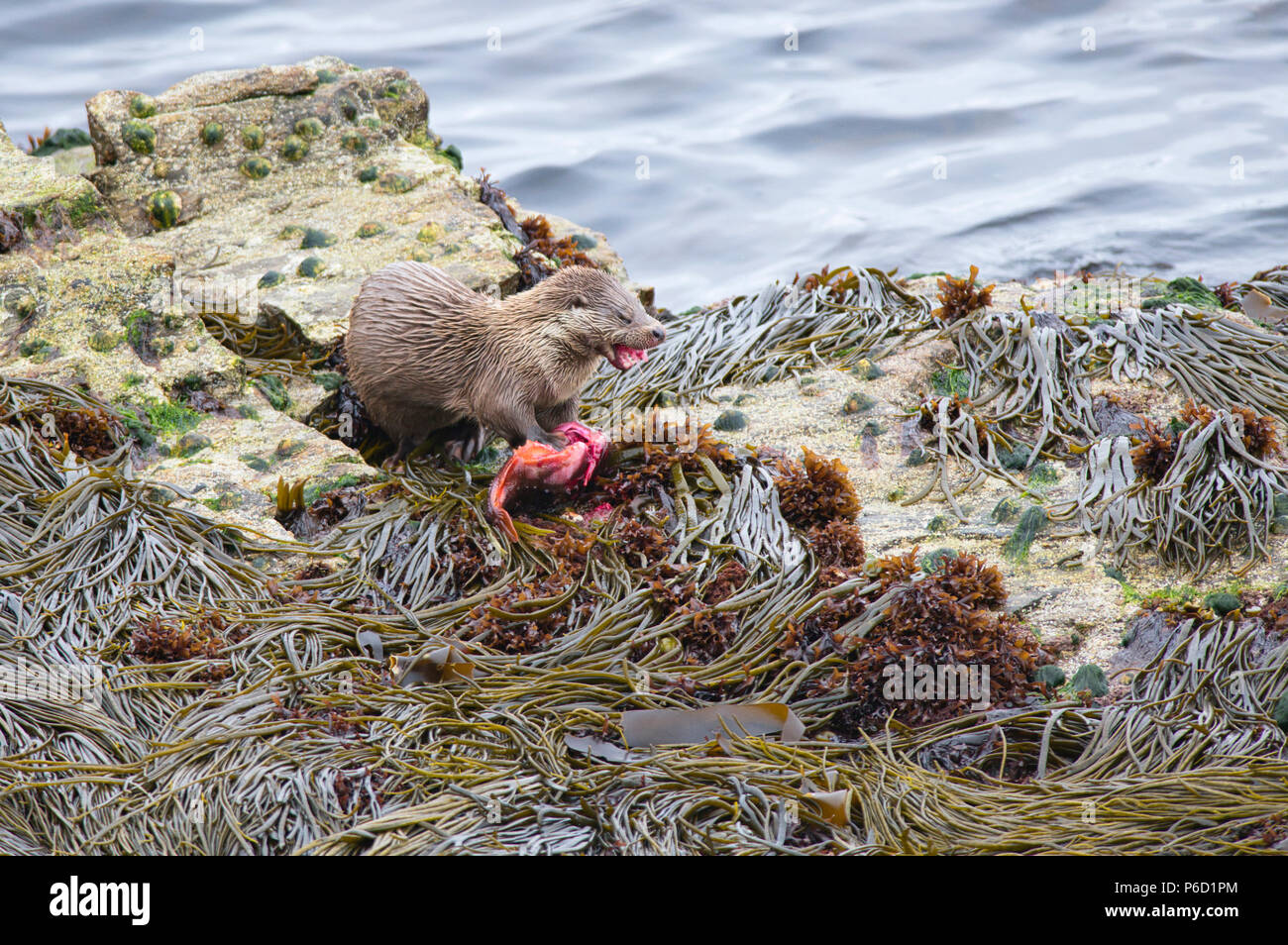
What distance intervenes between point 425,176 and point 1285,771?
671cm

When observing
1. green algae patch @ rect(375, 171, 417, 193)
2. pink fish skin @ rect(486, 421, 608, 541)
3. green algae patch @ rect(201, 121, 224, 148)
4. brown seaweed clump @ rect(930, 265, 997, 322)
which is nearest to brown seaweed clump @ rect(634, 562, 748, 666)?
pink fish skin @ rect(486, 421, 608, 541)

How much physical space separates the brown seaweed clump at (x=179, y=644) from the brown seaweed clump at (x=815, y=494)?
2.41m

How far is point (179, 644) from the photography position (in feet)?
15.4


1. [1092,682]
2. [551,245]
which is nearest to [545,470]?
[1092,682]

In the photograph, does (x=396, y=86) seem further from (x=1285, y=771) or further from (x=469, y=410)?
(x=1285, y=771)

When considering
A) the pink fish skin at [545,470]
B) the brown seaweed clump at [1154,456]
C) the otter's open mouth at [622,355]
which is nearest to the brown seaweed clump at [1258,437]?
the brown seaweed clump at [1154,456]

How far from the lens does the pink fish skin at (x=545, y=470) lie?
564 cm

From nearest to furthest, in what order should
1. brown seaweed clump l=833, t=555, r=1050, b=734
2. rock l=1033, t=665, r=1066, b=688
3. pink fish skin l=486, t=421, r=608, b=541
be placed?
brown seaweed clump l=833, t=555, r=1050, b=734
rock l=1033, t=665, r=1066, b=688
pink fish skin l=486, t=421, r=608, b=541

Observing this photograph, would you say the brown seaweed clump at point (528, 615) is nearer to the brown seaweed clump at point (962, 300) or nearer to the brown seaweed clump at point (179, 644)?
the brown seaweed clump at point (179, 644)

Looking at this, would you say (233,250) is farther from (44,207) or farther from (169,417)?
(169,417)

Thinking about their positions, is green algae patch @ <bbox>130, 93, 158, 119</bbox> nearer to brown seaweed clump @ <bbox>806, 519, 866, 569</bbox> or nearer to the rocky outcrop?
the rocky outcrop

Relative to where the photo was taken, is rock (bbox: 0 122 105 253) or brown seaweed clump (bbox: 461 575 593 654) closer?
brown seaweed clump (bbox: 461 575 593 654)

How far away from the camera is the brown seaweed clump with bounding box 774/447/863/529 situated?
18.0 ft

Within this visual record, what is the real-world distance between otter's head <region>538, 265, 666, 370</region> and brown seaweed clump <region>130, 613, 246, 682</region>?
214 cm
